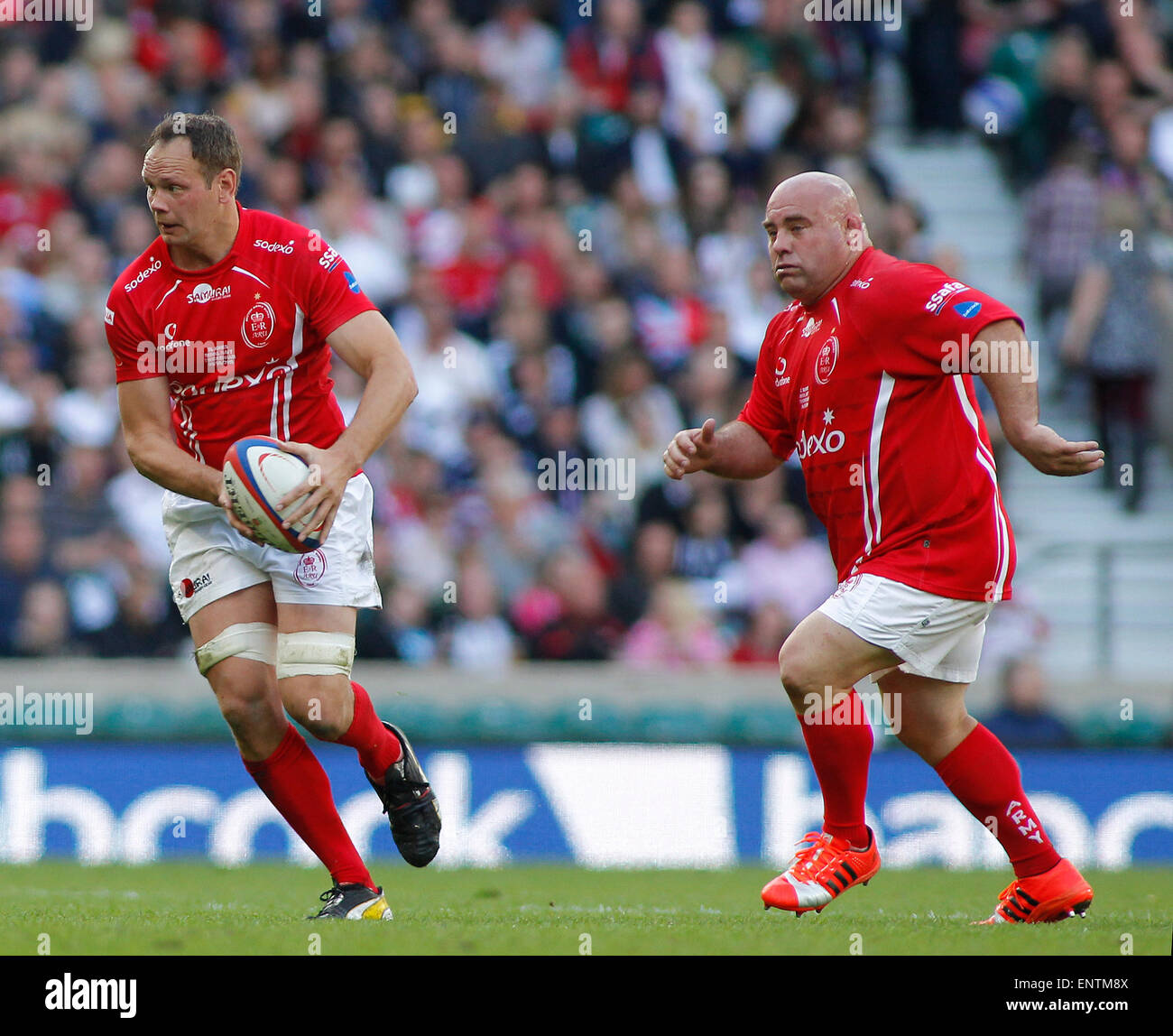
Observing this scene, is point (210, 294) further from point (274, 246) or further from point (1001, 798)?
point (1001, 798)

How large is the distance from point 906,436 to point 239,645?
7.49 feet

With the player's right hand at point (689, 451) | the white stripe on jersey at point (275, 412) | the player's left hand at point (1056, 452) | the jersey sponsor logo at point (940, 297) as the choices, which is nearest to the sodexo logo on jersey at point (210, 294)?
the white stripe on jersey at point (275, 412)

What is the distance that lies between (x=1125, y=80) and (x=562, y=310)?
5.10 meters

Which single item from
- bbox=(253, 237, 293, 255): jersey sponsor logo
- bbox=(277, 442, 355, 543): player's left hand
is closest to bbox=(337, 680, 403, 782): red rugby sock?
bbox=(277, 442, 355, 543): player's left hand

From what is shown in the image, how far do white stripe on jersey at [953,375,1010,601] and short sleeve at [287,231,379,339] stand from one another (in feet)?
6.37

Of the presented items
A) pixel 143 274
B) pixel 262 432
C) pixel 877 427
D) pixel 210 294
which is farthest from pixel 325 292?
pixel 877 427

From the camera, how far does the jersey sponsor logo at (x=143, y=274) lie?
226 inches

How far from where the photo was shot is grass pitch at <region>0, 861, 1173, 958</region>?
472 cm

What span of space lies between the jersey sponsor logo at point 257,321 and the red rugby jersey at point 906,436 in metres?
1.79

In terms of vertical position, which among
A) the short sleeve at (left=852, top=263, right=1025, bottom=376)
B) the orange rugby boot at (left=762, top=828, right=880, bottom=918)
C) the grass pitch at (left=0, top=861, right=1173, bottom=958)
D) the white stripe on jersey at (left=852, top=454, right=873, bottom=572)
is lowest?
the grass pitch at (left=0, top=861, right=1173, bottom=958)

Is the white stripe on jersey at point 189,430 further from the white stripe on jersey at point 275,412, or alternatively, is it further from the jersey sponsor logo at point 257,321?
the jersey sponsor logo at point 257,321

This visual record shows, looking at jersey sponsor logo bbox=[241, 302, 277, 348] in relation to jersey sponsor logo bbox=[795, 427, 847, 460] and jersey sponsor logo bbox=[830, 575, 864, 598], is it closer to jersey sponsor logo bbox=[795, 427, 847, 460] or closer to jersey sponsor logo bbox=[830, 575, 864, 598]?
jersey sponsor logo bbox=[795, 427, 847, 460]
